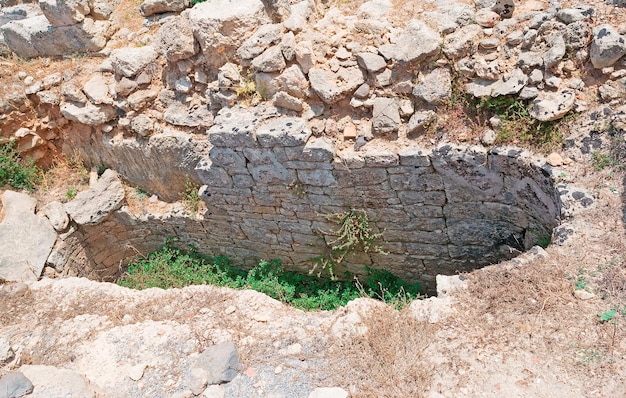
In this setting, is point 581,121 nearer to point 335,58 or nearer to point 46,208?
point 335,58

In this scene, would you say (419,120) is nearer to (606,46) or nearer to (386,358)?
(606,46)

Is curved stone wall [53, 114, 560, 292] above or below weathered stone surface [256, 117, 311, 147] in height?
below

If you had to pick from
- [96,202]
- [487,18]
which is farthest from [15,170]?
[487,18]

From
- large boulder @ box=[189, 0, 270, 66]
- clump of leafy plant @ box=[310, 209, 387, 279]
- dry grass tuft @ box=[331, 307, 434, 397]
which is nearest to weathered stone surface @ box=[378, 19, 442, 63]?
large boulder @ box=[189, 0, 270, 66]

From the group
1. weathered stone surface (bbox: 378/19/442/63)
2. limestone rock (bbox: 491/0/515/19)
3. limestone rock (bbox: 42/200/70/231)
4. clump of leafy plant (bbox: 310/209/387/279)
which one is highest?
limestone rock (bbox: 491/0/515/19)

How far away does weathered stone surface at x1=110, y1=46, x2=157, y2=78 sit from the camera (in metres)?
5.88

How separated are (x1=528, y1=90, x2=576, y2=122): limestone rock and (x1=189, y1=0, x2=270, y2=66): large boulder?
294 cm

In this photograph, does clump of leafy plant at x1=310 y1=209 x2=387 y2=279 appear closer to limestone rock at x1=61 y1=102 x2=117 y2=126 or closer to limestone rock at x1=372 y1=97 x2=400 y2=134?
limestone rock at x1=372 y1=97 x2=400 y2=134

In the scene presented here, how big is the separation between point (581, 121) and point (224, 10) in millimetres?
3705

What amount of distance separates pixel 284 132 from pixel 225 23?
1.43m

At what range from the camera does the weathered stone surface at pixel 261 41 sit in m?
5.11

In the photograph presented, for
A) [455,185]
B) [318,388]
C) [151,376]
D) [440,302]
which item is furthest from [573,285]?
[151,376]

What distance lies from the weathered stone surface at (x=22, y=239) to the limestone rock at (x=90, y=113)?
1.31 metres

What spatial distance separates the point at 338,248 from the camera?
5.67 m
